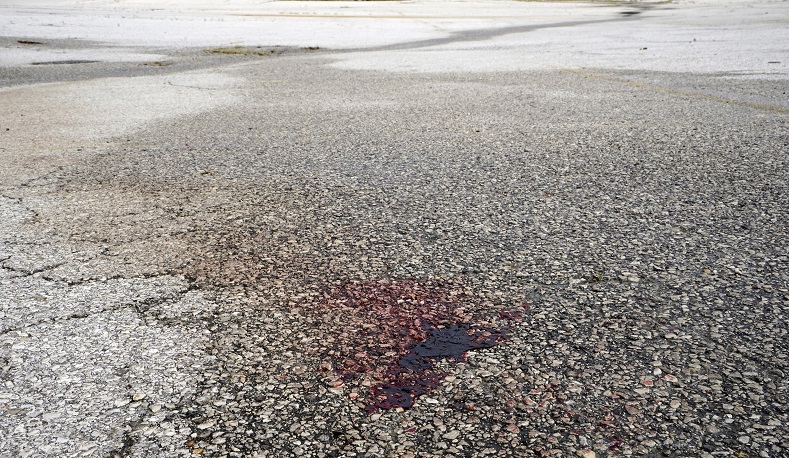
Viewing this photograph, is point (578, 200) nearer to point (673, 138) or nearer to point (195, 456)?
point (673, 138)

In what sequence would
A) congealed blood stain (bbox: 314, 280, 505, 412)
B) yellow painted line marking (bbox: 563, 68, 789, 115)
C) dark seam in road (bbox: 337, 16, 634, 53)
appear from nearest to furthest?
congealed blood stain (bbox: 314, 280, 505, 412) < yellow painted line marking (bbox: 563, 68, 789, 115) < dark seam in road (bbox: 337, 16, 634, 53)

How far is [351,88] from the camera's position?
10.4m

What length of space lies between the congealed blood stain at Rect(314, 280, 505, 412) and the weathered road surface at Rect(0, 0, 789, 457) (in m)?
0.01

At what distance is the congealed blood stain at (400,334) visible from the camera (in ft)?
9.00

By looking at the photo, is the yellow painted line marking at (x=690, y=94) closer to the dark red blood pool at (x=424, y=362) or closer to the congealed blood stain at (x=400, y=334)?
the congealed blood stain at (x=400, y=334)

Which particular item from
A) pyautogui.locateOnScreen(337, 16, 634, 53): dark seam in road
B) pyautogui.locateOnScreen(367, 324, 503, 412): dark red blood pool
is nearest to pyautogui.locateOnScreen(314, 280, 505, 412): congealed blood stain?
pyautogui.locateOnScreen(367, 324, 503, 412): dark red blood pool

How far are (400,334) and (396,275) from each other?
64 centimetres

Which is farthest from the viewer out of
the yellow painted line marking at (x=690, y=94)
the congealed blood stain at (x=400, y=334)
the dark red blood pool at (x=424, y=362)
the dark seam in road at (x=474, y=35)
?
the dark seam in road at (x=474, y=35)

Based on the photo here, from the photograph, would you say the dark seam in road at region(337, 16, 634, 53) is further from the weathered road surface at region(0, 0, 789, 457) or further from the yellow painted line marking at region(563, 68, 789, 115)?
the weathered road surface at region(0, 0, 789, 457)

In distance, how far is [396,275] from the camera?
3.70 m

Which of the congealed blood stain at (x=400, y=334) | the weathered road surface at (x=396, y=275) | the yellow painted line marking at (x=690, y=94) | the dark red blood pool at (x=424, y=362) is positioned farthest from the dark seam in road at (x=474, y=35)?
the dark red blood pool at (x=424, y=362)

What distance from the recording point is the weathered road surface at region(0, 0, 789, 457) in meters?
2.50

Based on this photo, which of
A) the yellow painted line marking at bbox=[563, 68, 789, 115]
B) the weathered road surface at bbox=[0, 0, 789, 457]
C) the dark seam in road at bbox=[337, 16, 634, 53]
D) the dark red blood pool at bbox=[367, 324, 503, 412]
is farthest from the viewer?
the dark seam in road at bbox=[337, 16, 634, 53]

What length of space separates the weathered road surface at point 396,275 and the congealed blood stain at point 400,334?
1 centimetres
